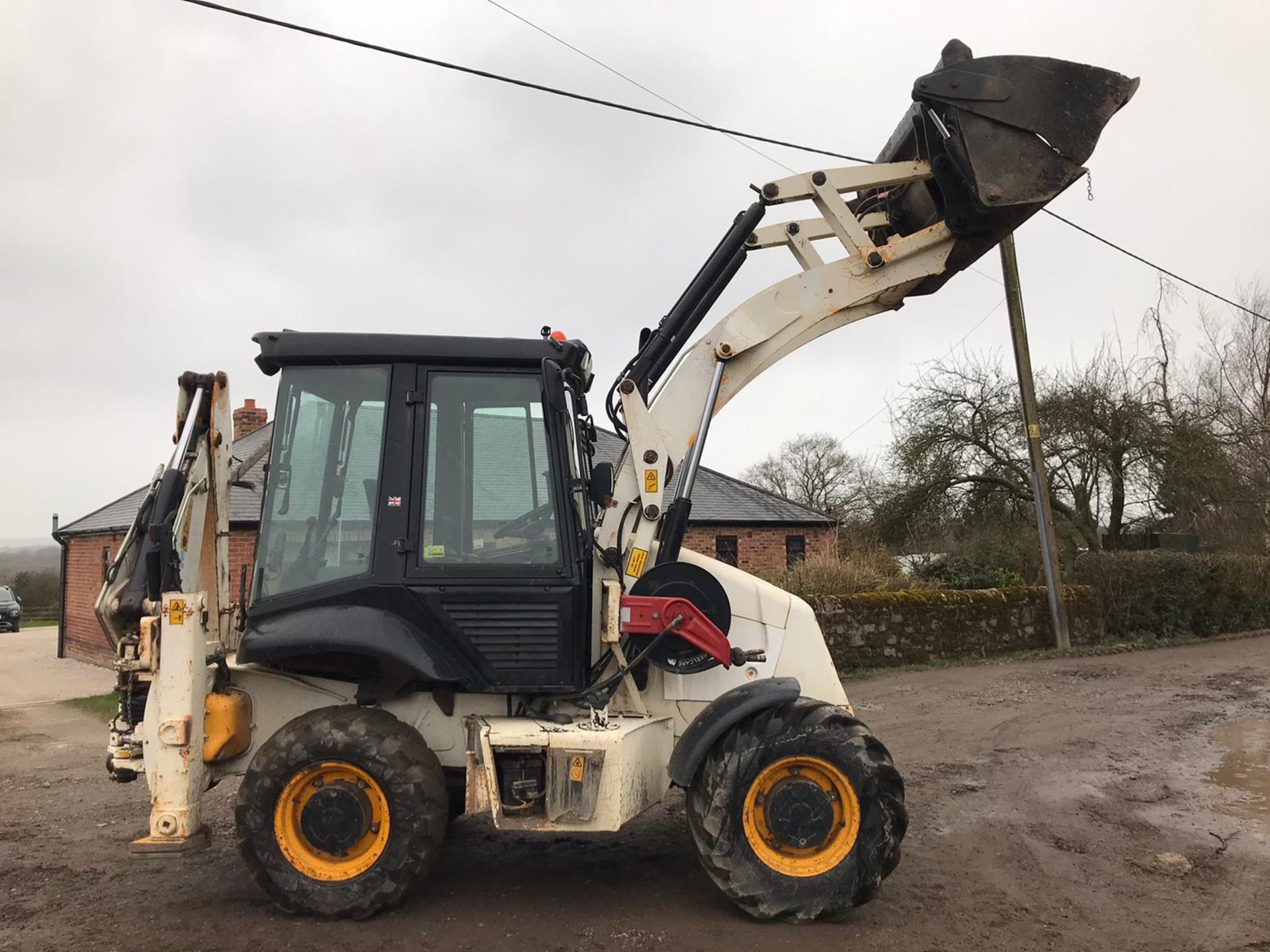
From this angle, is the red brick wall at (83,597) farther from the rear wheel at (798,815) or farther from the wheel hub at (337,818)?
the rear wheel at (798,815)

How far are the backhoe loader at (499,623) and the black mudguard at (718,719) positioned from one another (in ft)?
0.04

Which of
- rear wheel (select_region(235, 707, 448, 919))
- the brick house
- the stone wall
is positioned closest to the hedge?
the stone wall

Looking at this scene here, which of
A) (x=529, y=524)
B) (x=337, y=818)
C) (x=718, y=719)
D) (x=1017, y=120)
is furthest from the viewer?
(x=1017, y=120)

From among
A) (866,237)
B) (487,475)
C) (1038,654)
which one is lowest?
(1038,654)

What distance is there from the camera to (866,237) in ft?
18.0

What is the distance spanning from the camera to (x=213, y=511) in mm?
5305

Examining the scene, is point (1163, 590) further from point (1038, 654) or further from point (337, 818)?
point (337, 818)

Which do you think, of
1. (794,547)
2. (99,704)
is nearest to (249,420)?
(99,704)

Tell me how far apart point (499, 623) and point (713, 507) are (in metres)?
16.0

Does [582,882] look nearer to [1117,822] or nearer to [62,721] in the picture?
[1117,822]

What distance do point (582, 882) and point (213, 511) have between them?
9.00ft

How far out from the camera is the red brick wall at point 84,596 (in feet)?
61.2

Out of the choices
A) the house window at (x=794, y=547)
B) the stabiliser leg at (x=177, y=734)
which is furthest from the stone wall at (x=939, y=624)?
the stabiliser leg at (x=177, y=734)

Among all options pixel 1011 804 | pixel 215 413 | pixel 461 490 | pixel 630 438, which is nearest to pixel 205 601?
pixel 215 413
